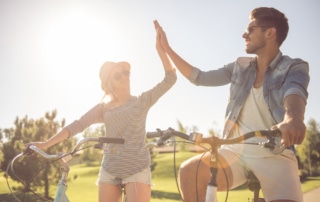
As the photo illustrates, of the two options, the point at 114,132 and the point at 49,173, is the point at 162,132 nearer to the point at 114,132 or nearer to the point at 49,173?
the point at 114,132

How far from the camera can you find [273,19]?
3123mm

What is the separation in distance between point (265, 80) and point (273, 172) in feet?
2.84

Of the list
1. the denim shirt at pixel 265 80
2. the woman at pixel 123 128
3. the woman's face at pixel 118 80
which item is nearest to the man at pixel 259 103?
the denim shirt at pixel 265 80

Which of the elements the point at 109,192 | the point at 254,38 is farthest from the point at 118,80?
the point at 254,38

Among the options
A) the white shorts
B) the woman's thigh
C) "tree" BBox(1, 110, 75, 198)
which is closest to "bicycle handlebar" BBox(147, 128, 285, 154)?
the white shorts

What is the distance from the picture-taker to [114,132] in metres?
4.01

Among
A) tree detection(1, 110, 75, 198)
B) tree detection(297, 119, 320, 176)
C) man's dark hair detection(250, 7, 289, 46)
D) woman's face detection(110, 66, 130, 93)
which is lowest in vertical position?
tree detection(297, 119, 320, 176)

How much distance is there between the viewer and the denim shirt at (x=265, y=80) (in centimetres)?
260

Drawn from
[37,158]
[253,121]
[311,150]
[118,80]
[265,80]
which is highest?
[118,80]

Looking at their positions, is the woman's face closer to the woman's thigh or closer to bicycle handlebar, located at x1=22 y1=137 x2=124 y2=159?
the woman's thigh

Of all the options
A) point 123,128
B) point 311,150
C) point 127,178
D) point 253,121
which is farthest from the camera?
point 311,150

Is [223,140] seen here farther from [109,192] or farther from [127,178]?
[109,192]

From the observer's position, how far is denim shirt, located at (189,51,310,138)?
2.60 metres

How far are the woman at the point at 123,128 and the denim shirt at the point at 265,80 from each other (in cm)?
62
